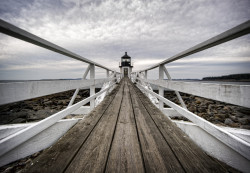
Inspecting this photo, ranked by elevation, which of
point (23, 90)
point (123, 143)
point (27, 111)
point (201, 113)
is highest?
point (23, 90)

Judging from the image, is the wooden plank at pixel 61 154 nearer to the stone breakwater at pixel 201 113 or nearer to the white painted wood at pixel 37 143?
the white painted wood at pixel 37 143

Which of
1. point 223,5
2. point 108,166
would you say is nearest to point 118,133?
point 108,166

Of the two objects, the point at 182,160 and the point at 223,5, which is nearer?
the point at 182,160

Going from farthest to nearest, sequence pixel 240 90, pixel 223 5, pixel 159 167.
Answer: pixel 223 5 < pixel 159 167 < pixel 240 90

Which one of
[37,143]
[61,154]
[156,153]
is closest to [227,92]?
[156,153]

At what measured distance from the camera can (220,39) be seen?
32.9 inches

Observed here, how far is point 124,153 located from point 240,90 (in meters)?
0.97

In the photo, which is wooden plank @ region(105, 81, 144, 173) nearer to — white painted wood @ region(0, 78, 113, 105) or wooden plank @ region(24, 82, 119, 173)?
wooden plank @ region(24, 82, 119, 173)

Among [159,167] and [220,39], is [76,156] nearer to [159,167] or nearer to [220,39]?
[159,167]

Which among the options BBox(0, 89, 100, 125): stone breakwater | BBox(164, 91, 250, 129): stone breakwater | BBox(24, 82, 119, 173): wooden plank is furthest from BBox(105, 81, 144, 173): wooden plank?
BBox(0, 89, 100, 125): stone breakwater

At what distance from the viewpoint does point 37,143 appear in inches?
36.9

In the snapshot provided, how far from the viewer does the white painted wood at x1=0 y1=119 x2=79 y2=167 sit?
79 cm

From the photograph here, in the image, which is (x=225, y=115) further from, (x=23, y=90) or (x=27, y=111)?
(x=27, y=111)

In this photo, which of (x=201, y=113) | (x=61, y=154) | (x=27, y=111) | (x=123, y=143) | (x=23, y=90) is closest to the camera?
(x=23, y=90)
